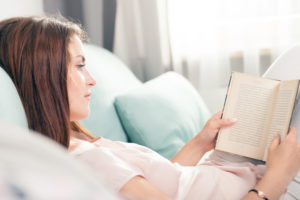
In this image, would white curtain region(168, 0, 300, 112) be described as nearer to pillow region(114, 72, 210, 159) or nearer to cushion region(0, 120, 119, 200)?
pillow region(114, 72, 210, 159)

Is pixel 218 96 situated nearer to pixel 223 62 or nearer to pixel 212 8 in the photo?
pixel 223 62

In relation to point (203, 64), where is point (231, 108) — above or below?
above

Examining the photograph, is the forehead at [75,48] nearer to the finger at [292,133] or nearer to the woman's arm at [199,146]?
the woman's arm at [199,146]

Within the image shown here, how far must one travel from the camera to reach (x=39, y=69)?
2.71 feet

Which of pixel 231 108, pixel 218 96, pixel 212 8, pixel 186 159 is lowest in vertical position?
pixel 218 96

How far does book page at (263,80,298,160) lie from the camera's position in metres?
0.90

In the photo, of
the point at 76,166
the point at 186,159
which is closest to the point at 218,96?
the point at 186,159

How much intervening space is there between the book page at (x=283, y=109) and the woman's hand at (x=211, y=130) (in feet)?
0.34

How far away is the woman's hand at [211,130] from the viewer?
1.00m

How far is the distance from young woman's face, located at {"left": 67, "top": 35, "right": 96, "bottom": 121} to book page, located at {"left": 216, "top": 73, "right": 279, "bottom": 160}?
0.36m

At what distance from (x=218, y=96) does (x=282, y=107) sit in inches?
41.4

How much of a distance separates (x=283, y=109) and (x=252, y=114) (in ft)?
0.28

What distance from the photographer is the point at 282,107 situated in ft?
3.02

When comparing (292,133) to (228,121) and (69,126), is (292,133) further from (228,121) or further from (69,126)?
(69,126)
